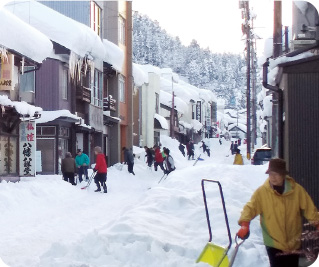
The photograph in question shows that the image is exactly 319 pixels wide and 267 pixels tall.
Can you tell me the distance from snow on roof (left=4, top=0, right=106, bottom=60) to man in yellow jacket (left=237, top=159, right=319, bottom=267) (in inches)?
924

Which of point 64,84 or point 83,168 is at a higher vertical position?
point 64,84

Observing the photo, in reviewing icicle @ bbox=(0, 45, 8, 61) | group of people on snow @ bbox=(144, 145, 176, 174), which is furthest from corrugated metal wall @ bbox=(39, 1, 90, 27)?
icicle @ bbox=(0, 45, 8, 61)

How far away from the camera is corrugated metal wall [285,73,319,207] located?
920cm

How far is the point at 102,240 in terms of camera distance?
326 inches

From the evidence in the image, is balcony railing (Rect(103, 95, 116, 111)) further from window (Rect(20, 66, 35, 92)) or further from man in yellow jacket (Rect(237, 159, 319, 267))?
man in yellow jacket (Rect(237, 159, 319, 267))

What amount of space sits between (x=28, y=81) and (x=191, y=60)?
43.0 m

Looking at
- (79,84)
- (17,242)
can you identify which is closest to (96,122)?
(79,84)

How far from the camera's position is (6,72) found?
21281 millimetres

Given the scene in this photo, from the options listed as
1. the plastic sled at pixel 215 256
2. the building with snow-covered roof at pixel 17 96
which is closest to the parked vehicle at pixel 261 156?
the building with snow-covered roof at pixel 17 96

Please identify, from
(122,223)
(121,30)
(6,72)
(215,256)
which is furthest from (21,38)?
(215,256)

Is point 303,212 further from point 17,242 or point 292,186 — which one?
point 17,242

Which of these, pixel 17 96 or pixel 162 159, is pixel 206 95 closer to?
pixel 162 159

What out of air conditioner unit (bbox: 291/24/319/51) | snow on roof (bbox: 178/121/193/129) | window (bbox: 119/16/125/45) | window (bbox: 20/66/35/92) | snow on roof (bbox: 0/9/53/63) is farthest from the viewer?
snow on roof (bbox: 178/121/193/129)

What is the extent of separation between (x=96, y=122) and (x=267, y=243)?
29391 millimetres
